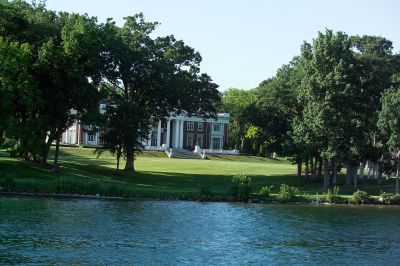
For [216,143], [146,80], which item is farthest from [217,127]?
[146,80]

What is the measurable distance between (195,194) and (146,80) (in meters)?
23.1

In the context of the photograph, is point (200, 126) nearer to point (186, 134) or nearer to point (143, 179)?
point (186, 134)

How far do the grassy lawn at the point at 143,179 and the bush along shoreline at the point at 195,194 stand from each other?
3.1 inches

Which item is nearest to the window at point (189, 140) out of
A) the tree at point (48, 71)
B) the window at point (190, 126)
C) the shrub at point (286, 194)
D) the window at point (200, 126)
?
the window at point (190, 126)

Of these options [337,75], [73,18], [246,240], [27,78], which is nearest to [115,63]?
[73,18]

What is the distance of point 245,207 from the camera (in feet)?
145

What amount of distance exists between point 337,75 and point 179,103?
21359 mm

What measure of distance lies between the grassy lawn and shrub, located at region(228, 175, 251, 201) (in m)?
1.34

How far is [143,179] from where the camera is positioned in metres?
62.8

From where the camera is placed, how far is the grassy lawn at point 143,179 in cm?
4638

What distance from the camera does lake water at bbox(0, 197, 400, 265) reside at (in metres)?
24.3

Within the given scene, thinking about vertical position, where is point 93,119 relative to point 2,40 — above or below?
below

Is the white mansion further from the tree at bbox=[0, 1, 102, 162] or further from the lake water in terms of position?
the lake water

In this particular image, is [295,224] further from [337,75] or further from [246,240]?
[337,75]
